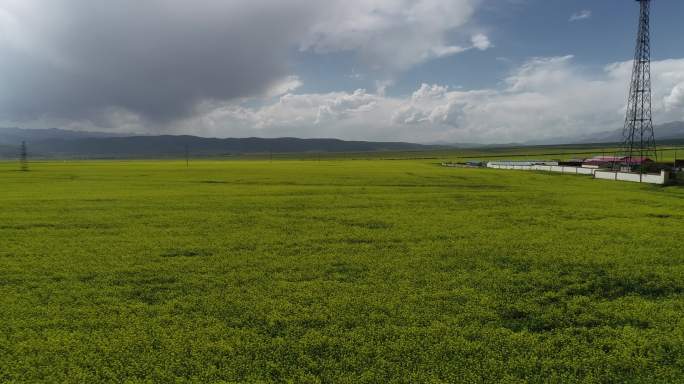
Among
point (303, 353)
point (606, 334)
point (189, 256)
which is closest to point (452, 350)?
point (303, 353)

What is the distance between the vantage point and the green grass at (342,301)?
22.0 feet

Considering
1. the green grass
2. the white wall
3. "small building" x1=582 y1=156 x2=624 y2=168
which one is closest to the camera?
the green grass

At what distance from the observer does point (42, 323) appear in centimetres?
811

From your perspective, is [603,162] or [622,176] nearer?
[622,176]

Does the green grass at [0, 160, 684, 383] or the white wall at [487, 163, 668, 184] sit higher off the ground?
the white wall at [487, 163, 668, 184]

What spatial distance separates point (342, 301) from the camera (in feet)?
29.9

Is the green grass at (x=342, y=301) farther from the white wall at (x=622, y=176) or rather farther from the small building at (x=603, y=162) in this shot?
the small building at (x=603, y=162)

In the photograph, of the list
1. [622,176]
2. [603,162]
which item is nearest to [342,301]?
[622,176]

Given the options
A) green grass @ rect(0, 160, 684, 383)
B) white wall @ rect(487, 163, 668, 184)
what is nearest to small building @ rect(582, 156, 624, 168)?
white wall @ rect(487, 163, 668, 184)

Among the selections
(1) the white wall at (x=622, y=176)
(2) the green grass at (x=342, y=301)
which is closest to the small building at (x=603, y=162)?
(1) the white wall at (x=622, y=176)

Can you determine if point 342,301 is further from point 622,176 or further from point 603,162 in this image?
point 603,162

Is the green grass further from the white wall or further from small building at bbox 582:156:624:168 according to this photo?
small building at bbox 582:156:624:168

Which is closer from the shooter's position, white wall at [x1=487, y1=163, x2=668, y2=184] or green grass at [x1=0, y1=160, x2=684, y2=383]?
green grass at [x1=0, y1=160, x2=684, y2=383]

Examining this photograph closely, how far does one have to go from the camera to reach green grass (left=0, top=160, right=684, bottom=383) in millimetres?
6699
